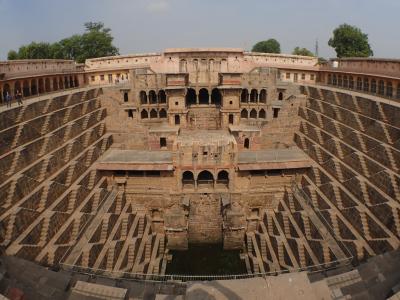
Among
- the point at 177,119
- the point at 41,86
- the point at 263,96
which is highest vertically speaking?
the point at 41,86

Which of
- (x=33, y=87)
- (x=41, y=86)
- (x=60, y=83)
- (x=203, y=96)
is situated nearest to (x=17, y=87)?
(x=33, y=87)

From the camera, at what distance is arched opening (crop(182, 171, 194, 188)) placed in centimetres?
2639

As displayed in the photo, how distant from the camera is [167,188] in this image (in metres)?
26.0

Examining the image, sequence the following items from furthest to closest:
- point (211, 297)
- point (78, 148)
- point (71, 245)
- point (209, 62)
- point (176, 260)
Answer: point (209, 62), point (78, 148), point (176, 260), point (71, 245), point (211, 297)

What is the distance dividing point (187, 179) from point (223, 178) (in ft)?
10.1

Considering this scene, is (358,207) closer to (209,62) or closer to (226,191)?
(226,191)

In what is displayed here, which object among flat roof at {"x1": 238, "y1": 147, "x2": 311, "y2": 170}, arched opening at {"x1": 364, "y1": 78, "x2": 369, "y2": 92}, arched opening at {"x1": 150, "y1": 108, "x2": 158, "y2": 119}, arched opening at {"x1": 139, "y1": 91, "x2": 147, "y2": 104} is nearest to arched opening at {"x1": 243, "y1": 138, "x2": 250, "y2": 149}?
flat roof at {"x1": 238, "y1": 147, "x2": 311, "y2": 170}

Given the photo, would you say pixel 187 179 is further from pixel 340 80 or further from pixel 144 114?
pixel 340 80

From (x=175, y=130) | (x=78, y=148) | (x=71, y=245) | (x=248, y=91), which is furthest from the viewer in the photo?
(x=248, y=91)

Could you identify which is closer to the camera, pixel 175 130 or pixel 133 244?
pixel 133 244

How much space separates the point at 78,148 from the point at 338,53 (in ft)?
149

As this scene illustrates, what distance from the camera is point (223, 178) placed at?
89.2 feet

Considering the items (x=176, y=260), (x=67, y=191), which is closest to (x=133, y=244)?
(x=176, y=260)

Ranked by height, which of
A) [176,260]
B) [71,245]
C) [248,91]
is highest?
[248,91]
